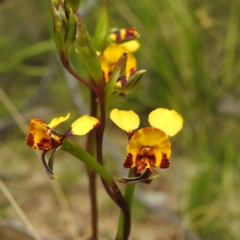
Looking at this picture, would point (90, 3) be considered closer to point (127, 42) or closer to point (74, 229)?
point (74, 229)

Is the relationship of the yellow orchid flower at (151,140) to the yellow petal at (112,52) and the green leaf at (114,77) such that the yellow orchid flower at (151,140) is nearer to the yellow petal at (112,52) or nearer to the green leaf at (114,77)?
the green leaf at (114,77)

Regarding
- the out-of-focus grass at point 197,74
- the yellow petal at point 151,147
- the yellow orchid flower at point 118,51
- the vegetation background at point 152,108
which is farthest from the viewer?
the out-of-focus grass at point 197,74

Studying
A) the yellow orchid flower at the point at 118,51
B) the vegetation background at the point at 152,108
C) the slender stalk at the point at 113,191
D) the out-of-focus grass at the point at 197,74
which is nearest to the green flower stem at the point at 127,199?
the slender stalk at the point at 113,191

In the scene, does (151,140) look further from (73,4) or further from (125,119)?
(73,4)

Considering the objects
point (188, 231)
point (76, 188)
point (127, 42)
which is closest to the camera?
point (127, 42)

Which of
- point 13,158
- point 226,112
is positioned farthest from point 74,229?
point 226,112

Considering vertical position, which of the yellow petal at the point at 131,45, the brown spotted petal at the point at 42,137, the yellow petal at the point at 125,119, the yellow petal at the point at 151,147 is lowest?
the brown spotted petal at the point at 42,137

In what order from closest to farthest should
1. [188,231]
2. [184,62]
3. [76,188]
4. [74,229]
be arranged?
1. [188,231]
2. [74,229]
3. [76,188]
4. [184,62]
